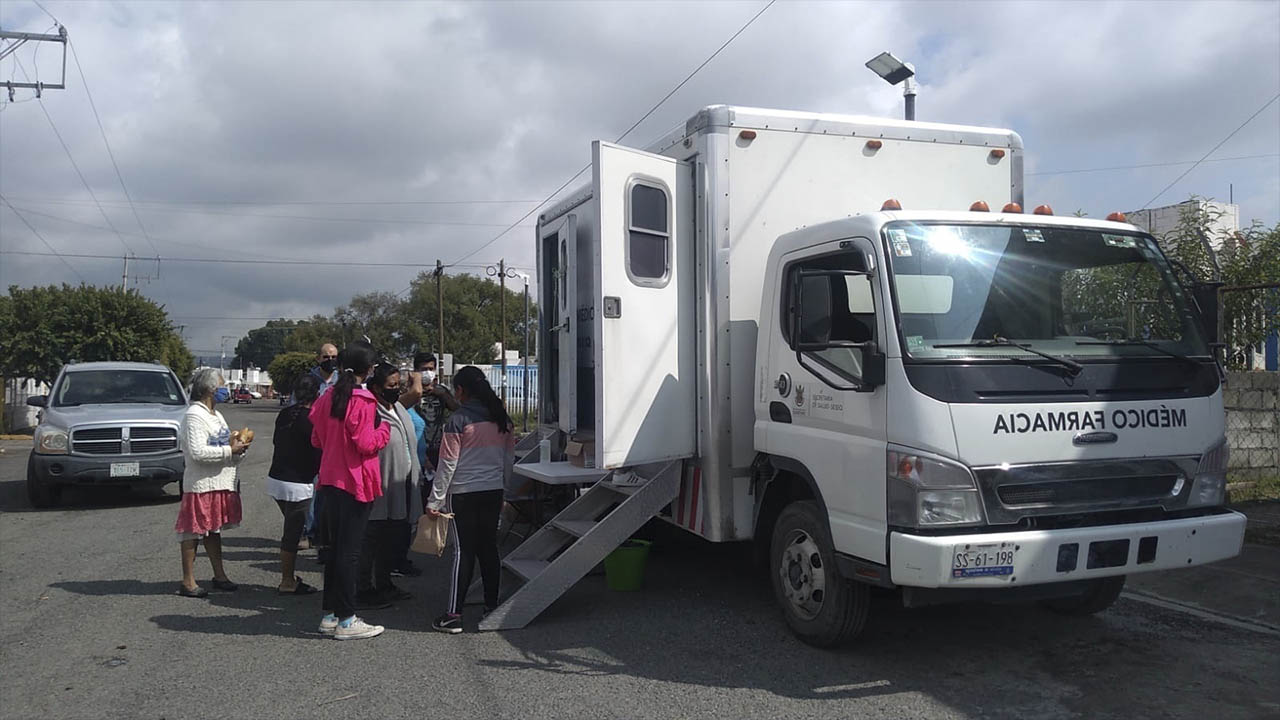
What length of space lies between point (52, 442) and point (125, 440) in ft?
2.67

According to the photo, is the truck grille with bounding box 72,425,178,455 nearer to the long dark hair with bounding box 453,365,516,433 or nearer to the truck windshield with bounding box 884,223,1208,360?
the long dark hair with bounding box 453,365,516,433

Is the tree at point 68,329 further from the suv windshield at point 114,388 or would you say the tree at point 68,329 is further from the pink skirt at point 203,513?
the pink skirt at point 203,513

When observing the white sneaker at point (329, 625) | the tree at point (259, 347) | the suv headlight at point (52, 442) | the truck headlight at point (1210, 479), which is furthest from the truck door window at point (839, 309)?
the tree at point (259, 347)

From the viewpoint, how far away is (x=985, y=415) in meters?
4.54

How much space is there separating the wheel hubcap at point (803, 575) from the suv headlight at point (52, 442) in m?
9.59

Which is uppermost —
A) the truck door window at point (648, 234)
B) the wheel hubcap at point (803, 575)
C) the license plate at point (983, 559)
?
the truck door window at point (648, 234)

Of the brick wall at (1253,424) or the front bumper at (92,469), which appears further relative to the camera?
the front bumper at (92,469)

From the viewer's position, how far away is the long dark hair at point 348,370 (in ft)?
19.3

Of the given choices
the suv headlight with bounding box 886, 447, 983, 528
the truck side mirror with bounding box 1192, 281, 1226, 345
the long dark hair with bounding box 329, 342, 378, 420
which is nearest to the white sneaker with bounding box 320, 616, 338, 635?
the long dark hair with bounding box 329, 342, 378, 420

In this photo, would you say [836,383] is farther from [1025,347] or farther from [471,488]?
[471,488]

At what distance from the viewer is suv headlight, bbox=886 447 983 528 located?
4.48m

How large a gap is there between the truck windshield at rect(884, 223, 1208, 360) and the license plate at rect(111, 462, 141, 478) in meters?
9.98

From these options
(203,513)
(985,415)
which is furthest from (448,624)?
(985,415)

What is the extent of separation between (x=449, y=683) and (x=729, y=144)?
3.72m
